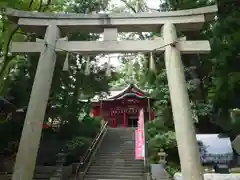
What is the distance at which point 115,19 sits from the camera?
6.61 m

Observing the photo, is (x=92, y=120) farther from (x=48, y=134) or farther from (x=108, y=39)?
(x=108, y=39)

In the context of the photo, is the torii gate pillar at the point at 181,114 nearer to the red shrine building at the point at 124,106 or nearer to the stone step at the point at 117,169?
the stone step at the point at 117,169

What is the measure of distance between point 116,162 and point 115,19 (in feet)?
32.4

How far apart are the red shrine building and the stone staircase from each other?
5799 millimetres

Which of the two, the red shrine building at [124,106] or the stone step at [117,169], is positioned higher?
the red shrine building at [124,106]

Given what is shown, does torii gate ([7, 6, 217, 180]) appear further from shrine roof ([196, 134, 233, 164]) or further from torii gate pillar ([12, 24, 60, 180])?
shrine roof ([196, 134, 233, 164])

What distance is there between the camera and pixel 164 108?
15.1 meters

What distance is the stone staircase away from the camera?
42.5 feet

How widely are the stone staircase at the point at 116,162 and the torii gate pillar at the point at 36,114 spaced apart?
787cm

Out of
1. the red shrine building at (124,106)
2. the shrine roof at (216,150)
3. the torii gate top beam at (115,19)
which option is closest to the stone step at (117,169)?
the shrine roof at (216,150)

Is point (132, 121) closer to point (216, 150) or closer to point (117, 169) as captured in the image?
point (117, 169)

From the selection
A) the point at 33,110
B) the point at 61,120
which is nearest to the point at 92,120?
the point at 61,120

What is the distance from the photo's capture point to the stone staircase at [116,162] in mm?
12968

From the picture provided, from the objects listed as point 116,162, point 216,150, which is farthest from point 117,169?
point 216,150
